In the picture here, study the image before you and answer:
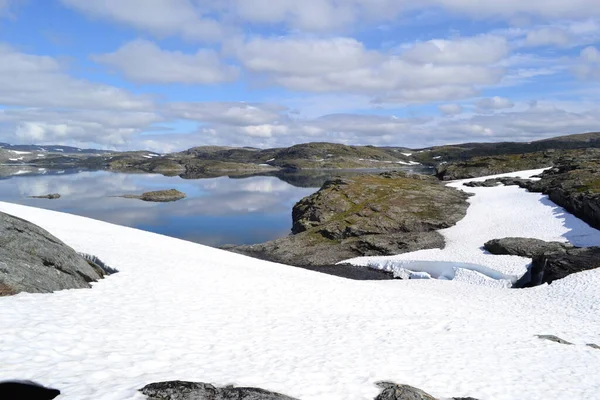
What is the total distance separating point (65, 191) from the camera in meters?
138

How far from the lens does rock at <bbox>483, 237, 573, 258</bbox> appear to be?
152 feet

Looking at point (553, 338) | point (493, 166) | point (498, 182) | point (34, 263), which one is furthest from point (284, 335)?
point (493, 166)

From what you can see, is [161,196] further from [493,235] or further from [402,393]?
[402,393]

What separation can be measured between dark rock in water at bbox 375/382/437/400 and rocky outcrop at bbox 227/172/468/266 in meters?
42.5

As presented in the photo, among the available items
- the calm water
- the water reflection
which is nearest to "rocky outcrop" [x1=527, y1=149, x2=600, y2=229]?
the water reflection

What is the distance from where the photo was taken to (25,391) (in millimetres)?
9789

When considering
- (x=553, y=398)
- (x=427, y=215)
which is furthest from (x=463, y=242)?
(x=553, y=398)

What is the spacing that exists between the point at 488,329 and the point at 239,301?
13.3 meters

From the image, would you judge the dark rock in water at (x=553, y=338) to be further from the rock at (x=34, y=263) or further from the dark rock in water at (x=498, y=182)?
the dark rock in water at (x=498, y=182)

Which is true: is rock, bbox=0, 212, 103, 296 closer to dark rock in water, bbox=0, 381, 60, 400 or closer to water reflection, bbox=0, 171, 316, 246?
dark rock in water, bbox=0, 381, 60, 400

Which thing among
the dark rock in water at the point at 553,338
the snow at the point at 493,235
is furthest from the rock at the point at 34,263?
the snow at the point at 493,235

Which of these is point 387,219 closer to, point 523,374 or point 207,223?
point 207,223

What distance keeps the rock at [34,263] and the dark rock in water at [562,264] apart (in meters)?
37.5

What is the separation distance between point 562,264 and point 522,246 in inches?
471
